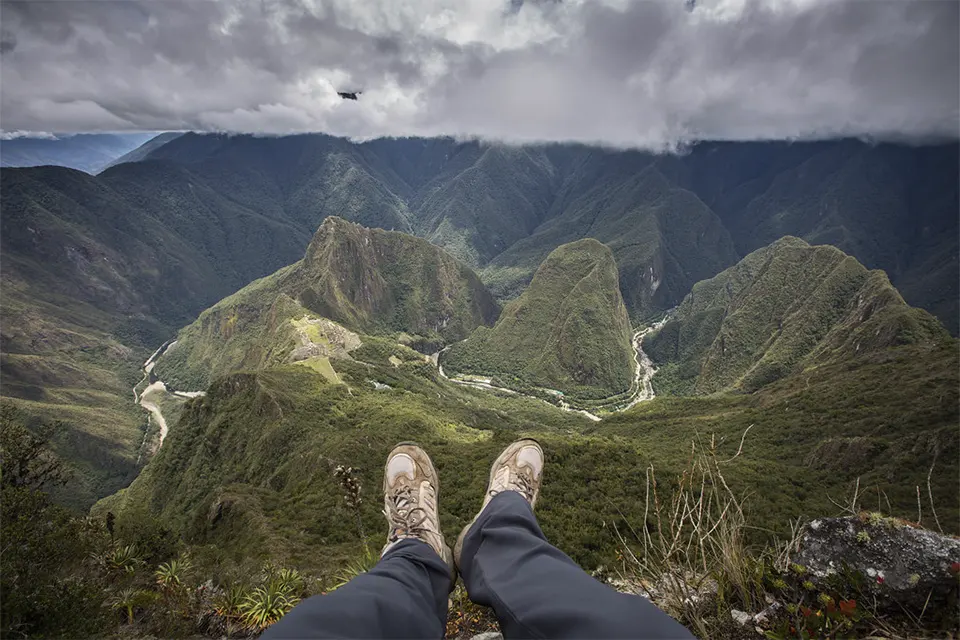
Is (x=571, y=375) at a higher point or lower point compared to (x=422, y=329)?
lower

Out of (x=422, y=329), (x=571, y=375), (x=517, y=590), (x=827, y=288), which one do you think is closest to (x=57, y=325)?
(x=422, y=329)

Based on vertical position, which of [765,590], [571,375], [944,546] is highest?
[944,546]

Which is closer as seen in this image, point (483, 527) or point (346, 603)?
point (346, 603)

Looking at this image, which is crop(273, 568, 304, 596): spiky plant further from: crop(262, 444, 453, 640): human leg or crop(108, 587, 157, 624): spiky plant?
crop(262, 444, 453, 640): human leg

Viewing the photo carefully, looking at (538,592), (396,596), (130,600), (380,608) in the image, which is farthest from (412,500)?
(130,600)

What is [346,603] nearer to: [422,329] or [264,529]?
[264,529]
